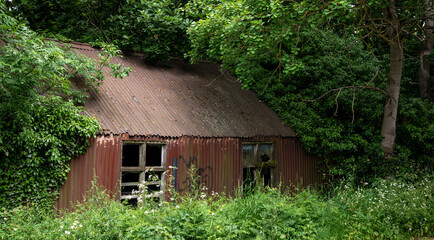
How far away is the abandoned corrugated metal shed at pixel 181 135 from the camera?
8656 millimetres

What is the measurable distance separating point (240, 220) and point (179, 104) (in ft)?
20.4

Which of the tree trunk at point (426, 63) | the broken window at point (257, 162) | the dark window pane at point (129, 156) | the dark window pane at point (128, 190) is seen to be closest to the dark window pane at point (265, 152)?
the broken window at point (257, 162)

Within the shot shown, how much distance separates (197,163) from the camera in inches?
404

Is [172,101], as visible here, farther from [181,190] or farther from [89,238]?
[89,238]

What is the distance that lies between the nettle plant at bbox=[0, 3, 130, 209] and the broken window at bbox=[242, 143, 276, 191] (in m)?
5.52

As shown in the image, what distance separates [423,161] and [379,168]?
227cm

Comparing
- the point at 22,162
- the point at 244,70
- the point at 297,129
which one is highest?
the point at 244,70

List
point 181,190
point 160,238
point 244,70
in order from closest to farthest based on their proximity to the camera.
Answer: point 160,238 < point 181,190 < point 244,70

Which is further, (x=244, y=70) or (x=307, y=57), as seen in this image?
(x=307, y=57)

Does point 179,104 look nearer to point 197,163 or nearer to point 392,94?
point 197,163

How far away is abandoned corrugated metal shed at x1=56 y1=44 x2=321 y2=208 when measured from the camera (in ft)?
28.4

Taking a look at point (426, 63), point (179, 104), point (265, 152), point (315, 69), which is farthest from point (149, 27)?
point (426, 63)

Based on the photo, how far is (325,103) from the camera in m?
13.6

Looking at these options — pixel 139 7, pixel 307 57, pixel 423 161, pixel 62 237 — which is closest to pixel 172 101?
pixel 139 7
